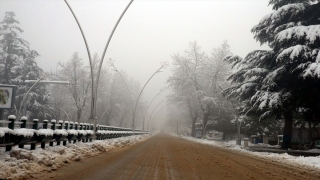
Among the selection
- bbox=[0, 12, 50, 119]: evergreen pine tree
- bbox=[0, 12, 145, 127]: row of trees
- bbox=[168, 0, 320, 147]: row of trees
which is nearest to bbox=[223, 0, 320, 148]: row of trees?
bbox=[168, 0, 320, 147]: row of trees

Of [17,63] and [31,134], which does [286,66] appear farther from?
[17,63]

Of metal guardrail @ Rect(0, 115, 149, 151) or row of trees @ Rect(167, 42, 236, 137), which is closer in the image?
metal guardrail @ Rect(0, 115, 149, 151)

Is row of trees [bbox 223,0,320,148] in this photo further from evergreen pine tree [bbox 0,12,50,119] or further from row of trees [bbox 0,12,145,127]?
evergreen pine tree [bbox 0,12,50,119]

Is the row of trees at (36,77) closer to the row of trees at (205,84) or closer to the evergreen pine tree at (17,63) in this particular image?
the evergreen pine tree at (17,63)

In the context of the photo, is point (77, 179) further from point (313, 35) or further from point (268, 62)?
point (268, 62)

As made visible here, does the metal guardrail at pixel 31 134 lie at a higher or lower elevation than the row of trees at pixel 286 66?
lower

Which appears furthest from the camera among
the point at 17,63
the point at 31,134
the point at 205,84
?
the point at 205,84

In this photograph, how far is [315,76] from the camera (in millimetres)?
17469

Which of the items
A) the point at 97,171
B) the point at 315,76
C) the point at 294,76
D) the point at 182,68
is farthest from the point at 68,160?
the point at 182,68

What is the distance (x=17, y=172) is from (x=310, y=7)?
2230cm

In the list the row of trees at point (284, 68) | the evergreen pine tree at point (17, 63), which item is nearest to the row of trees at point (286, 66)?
the row of trees at point (284, 68)

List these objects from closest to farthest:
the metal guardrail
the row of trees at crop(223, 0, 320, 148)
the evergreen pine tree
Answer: the metal guardrail < the row of trees at crop(223, 0, 320, 148) < the evergreen pine tree

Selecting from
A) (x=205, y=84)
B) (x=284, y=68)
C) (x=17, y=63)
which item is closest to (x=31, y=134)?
(x=284, y=68)

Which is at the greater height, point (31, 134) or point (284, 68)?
point (284, 68)
